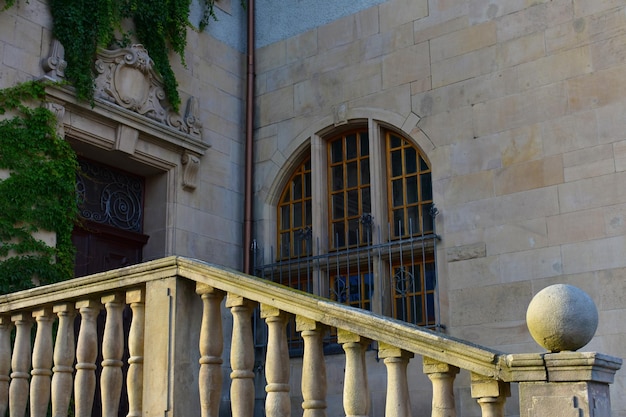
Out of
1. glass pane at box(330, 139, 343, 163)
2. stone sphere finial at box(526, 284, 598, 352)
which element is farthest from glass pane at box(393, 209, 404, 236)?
stone sphere finial at box(526, 284, 598, 352)

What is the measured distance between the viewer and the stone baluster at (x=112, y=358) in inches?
203

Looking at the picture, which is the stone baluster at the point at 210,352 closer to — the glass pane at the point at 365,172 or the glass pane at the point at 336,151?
the glass pane at the point at 365,172

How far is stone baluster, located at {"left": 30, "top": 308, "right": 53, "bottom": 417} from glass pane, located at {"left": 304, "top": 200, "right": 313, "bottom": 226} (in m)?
5.58

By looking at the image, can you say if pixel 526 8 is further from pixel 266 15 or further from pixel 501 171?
pixel 266 15

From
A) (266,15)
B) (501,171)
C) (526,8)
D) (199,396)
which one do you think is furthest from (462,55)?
(199,396)

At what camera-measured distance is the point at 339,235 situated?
35.1 ft

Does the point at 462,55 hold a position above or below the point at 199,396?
above

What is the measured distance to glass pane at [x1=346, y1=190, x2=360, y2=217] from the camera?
34.7 ft

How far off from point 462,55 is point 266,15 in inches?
122

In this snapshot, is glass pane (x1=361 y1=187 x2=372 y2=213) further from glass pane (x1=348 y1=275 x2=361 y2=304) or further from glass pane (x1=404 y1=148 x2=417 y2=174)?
glass pane (x1=348 y1=275 x2=361 y2=304)

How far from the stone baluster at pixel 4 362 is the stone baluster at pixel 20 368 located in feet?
0.48

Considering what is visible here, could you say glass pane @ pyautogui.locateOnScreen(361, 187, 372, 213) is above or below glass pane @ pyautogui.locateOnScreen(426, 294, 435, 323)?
above

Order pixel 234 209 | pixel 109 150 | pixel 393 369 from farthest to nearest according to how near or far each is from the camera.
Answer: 1. pixel 234 209
2. pixel 109 150
3. pixel 393 369

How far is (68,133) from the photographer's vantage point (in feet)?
30.9
